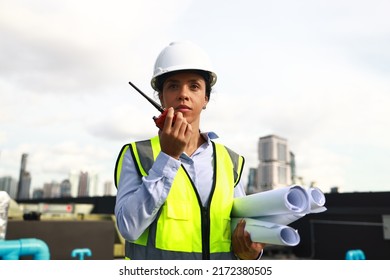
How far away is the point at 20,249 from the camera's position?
4086 millimetres

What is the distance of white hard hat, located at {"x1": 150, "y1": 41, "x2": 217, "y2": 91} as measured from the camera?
185 centimetres

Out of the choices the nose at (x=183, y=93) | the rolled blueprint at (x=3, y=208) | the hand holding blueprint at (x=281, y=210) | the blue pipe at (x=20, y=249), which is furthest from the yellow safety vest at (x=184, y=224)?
the rolled blueprint at (x=3, y=208)

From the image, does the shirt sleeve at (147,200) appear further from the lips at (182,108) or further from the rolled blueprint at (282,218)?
the rolled blueprint at (282,218)

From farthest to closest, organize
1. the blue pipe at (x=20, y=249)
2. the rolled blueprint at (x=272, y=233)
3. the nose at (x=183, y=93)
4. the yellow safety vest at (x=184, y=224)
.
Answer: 1. the blue pipe at (x=20, y=249)
2. the nose at (x=183, y=93)
3. the yellow safety vest at (x=184, y=224)
4. the rolled blueprint at (x=272, y=233)

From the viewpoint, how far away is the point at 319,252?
1638cm

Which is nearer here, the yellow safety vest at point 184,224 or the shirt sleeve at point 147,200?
the shirt sleeve at point 147,200

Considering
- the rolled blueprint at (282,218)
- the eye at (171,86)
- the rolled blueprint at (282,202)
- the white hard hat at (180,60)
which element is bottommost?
the rolled blueprint at (282,218)

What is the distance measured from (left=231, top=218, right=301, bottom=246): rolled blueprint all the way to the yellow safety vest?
17 cm

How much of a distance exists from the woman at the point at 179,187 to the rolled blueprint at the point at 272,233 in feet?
0.21

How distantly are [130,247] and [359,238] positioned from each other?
50.5 feet

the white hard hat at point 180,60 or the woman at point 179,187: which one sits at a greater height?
the white hard hat at point 180,60

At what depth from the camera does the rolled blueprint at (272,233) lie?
143cm

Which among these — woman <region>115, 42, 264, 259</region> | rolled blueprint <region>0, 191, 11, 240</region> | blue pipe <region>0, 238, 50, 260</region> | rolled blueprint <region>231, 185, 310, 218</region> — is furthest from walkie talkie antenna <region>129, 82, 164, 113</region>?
rolled blueprint <region>0, 191, 11, 240</region>
